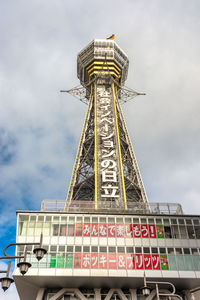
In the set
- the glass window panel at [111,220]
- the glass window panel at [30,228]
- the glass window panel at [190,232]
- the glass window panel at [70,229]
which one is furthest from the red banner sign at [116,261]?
the glass window panel at [30,228]

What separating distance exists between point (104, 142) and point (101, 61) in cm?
3141

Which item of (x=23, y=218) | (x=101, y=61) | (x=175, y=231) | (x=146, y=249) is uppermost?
(x=101, y=61)

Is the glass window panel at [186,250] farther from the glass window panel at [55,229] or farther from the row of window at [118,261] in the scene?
the glass window panel at [55,229]

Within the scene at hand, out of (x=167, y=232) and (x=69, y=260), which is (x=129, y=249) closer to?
(x=167, y=232)

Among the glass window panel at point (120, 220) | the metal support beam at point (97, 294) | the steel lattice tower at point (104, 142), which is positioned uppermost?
the steel lattice tower at point (104, 142)

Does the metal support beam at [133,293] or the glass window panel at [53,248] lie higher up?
the glass window panel at [53,248]

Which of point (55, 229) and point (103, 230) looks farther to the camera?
point (103, 230)

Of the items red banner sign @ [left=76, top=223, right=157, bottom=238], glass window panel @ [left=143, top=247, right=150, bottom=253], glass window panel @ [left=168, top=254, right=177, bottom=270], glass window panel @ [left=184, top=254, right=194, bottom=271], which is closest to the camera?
glass window panel @ [left=168, top=254, right=177, bottom=270]

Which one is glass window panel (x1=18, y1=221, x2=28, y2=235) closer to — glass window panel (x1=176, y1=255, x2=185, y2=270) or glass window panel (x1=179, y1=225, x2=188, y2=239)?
glass window panel (x1=176, y1=255, x2=185, y2=270)

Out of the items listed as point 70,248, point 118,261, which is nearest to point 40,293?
point 70,248

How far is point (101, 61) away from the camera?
89.1 metres

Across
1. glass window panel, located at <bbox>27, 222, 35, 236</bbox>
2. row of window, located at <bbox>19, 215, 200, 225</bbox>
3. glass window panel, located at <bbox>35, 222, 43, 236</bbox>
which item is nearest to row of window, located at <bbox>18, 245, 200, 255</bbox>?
glass window panel, located at <bbox>27, 222, 35, 236</bbox>

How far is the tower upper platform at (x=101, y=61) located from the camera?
290ft

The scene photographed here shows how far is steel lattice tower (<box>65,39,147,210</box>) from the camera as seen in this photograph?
189ft
